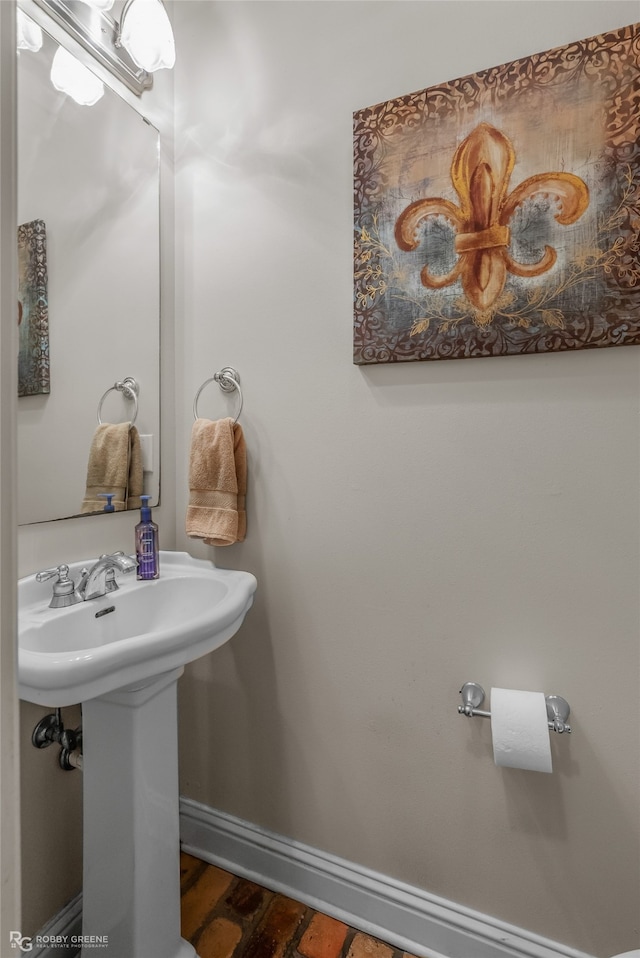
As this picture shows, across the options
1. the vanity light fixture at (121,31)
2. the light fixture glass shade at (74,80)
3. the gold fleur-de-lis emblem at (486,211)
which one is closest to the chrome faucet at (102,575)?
the gold fleur-de-lis emblem at (486,211)

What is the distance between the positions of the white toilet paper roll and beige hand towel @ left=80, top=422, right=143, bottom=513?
1.03 metres

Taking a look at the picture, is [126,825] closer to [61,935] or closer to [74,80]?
[61,935]

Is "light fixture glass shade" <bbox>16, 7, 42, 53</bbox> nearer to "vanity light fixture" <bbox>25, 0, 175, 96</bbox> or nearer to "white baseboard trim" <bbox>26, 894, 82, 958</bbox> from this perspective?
"vanity light fixture" <bbox>25, 0, 175, 96</bbox>

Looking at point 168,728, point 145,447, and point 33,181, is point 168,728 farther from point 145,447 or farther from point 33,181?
point 33,181

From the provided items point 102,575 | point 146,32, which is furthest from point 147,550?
point 146,32

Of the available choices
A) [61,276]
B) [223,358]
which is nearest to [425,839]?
[223,358]

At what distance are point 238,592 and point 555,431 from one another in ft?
2.57

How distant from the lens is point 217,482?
122 cm

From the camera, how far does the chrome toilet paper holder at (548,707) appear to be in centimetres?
92

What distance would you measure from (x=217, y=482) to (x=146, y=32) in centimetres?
113

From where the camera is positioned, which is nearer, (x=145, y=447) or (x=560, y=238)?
(x=560, y=238)

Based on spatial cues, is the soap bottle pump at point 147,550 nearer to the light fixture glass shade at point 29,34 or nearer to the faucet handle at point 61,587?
the faucet handle at point 61,587

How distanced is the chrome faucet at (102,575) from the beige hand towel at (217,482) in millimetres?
185

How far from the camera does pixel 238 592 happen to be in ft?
3.42
